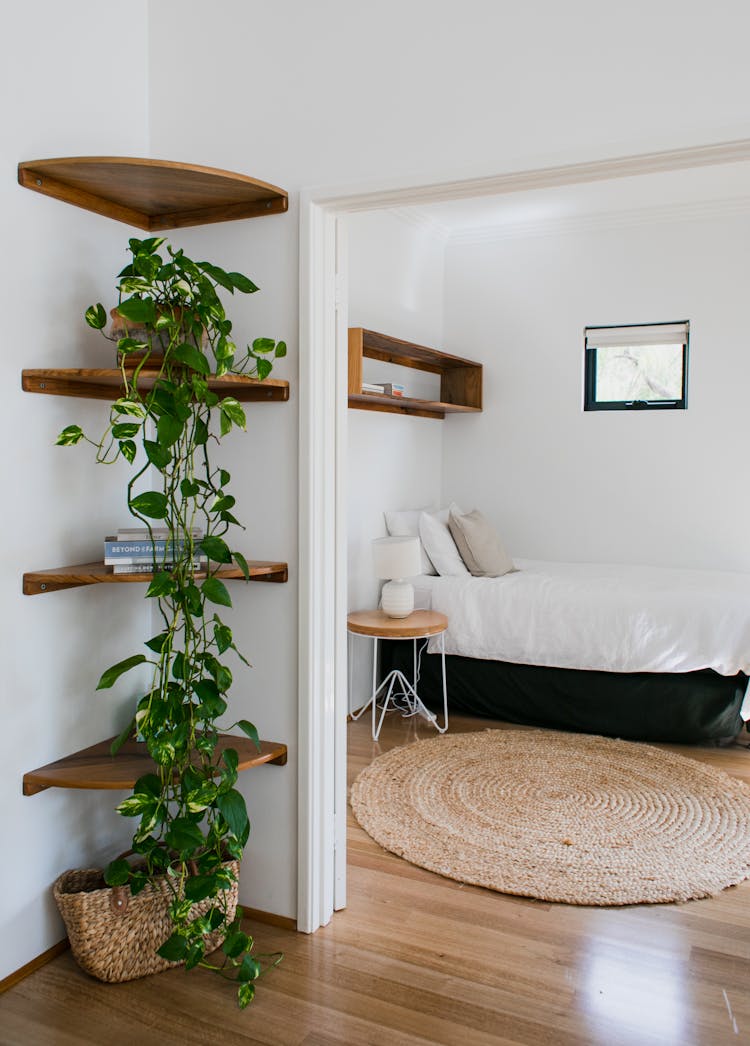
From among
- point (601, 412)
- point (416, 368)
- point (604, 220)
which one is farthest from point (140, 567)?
point (604, 220)

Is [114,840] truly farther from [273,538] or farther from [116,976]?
[273,538]

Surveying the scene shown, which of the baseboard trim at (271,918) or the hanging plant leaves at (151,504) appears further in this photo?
the baseboard trim at (271,918)

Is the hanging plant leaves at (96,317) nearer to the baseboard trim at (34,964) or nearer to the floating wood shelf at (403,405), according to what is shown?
the baseboard trim at (34,964)

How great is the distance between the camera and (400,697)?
4793 mm

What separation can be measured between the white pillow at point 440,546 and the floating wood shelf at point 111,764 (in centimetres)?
236

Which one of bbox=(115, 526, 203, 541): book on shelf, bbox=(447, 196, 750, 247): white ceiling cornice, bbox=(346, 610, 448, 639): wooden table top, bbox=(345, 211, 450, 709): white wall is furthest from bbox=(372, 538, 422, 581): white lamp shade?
bbox=(447, 196, 750, 247): white ceiling cornice

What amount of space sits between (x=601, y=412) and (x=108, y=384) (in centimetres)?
381

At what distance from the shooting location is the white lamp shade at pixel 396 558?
4148 mm

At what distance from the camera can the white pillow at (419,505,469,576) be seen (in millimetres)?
4785

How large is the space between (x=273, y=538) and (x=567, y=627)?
2134 millimetres

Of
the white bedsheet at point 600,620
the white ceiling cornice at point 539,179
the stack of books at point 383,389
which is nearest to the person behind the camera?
the white ceiling cornice at point 539,179

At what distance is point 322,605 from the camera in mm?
2508

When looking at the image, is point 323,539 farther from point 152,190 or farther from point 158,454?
point 152,190

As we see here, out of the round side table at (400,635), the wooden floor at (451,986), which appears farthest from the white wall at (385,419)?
the wooden floor at (451,986)
